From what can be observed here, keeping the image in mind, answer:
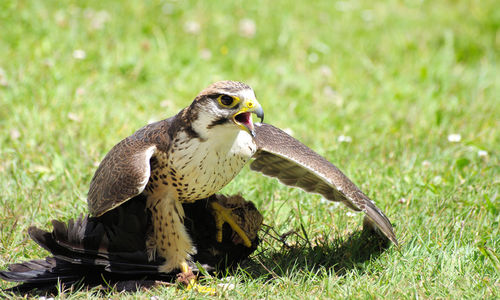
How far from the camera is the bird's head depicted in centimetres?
320

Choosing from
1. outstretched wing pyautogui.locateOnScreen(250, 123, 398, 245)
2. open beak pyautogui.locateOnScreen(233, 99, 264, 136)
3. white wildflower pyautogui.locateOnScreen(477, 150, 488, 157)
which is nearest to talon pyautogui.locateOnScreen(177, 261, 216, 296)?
outstretched wing pyautogui.locateOnScreen(250, 123, 398, 245)

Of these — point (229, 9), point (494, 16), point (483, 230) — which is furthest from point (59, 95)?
point (494, 16)

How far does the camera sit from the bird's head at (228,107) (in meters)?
3.20

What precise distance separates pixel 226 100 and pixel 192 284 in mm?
1056

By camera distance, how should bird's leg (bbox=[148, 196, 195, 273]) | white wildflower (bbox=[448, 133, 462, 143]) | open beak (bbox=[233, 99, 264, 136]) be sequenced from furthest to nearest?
1. white wildflower (bbox=[448, 133, 462, 143])
2. bird's leg (bbox=[148, 196, 195, 273])
3. open beak (bbox=[233, 99, 264, 136])

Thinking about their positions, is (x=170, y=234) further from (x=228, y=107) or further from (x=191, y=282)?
(x=228, y=107)

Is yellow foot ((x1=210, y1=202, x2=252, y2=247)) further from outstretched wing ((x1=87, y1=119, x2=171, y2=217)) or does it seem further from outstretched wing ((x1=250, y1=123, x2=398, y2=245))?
outstretched wing ((x1=87, y1=119, x2=171, y2=217))

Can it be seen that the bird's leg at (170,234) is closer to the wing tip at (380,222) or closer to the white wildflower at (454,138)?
the wing tip at (380,222)

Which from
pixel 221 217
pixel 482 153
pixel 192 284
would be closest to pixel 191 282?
pixel 192 284

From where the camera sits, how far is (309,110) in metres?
5.98

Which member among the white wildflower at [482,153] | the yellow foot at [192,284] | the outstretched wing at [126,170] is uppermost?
the outstretched wing at [126,170]

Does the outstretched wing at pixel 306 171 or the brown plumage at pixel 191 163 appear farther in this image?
the outstretched wing at pixel 306 171

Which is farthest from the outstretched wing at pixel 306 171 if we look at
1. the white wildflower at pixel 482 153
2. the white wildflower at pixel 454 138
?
the white wildflower at pixel 454 138

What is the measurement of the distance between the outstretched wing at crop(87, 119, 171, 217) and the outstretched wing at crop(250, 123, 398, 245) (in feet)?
1.92
